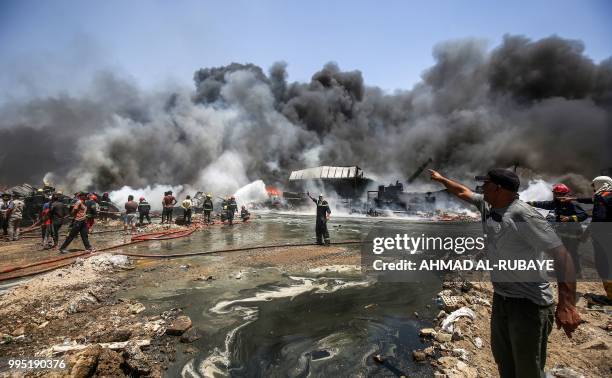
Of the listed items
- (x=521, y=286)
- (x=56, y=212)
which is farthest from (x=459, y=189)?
(x=56, y=212)

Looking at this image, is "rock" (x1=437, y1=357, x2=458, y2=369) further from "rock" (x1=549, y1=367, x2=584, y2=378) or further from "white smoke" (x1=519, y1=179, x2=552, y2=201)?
"white smoke" (x1=519, y1=179, x2=552, y2=201)

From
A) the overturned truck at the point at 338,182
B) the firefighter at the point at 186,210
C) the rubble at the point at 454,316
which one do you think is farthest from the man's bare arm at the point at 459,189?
the overturned truck at the point at 338,182

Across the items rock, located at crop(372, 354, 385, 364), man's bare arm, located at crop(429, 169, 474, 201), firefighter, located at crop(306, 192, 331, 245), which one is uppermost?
man's bare arm, located at crop(429, 169, 474, 201)

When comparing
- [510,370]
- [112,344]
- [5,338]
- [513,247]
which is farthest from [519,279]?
[5,338]

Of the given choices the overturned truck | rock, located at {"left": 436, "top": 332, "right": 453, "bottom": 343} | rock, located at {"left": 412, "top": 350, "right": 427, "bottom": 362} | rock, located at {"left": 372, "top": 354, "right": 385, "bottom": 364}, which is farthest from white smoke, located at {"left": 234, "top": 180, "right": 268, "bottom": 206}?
rock, located at {"left": 412, "top": 350, "right": 427, "bottom": 362}

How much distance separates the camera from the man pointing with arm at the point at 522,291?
2086mm

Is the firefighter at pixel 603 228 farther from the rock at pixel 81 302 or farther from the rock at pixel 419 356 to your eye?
the rock at pixel 81 302

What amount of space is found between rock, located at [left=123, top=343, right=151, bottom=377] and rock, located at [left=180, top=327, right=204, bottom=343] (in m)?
0.64

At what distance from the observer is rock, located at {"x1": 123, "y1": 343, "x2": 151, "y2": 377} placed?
10.6 feet

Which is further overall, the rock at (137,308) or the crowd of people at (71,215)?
the crowd of people at (71,215)

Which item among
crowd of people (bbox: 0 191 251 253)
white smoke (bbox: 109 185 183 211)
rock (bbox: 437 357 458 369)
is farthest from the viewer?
white smoke (bbox: 109 185 183 211)

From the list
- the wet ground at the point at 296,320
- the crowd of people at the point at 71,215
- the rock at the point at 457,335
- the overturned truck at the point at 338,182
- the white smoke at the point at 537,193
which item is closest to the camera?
the wet ground at the point at 296,320

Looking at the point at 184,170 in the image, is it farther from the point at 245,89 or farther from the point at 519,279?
the point at 519,279

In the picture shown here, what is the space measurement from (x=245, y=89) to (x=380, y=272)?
46.8m
